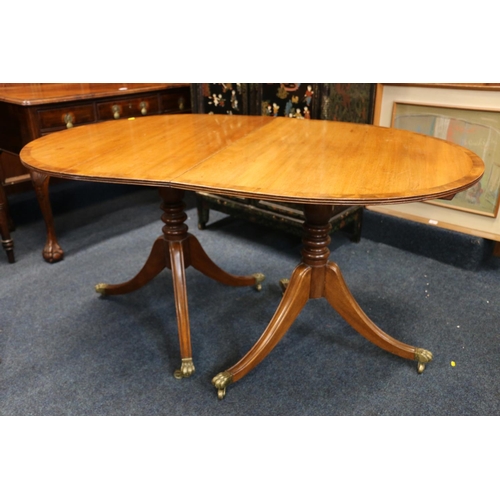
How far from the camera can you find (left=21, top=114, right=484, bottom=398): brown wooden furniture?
111 centimetres

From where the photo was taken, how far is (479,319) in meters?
1.87

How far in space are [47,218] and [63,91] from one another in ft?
2.07

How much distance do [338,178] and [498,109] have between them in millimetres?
1203

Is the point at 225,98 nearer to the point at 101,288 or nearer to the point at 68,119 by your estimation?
the point at 68,119

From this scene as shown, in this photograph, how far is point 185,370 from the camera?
1.58 meters

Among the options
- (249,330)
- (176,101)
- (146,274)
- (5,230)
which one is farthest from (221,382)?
(176,101)

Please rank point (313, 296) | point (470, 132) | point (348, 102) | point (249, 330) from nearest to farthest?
point (313, 296) < point (249, 330) < point (470, 132) < point (348, 102)

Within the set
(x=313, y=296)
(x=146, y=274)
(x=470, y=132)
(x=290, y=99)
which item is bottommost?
(x=146, y=274)

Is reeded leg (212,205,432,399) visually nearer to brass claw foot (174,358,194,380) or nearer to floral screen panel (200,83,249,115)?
brass claw foot (174,358,194,380)

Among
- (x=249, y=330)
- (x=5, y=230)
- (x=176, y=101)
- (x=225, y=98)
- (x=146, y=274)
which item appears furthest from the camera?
(x=176, y=101)

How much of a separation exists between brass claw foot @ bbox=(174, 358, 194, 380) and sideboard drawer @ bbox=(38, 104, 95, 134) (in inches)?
51.0

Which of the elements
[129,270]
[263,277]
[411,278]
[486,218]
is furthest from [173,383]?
[486,218]

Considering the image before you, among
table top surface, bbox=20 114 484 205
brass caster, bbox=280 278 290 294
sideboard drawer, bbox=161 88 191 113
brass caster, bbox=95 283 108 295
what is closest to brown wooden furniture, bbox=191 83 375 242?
sideboard drawer, bbox=161 88 191 113

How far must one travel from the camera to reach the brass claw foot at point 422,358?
158 cm
